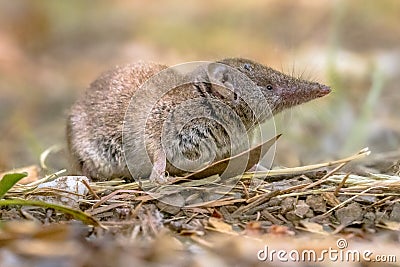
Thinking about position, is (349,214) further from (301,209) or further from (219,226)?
(219,226)

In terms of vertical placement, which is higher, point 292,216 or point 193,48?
point 193,48

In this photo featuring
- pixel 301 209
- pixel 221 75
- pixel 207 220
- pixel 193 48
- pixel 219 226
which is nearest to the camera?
pixel 219 226

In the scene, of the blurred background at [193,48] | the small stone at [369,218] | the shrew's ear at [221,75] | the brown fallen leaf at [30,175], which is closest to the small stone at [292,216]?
the small stone at [369,218]

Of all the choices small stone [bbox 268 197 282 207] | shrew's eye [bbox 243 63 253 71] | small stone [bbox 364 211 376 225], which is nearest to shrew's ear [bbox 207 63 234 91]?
shrew's eye [bbox 243 63 253 71]

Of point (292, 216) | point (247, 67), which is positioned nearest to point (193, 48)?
point (247, 67)

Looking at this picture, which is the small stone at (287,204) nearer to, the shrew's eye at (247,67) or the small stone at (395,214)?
the small stone at (395,214)

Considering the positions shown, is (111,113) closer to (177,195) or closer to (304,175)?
(177,195)

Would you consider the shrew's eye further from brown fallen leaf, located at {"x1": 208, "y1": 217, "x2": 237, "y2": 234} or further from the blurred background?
the blurred background
